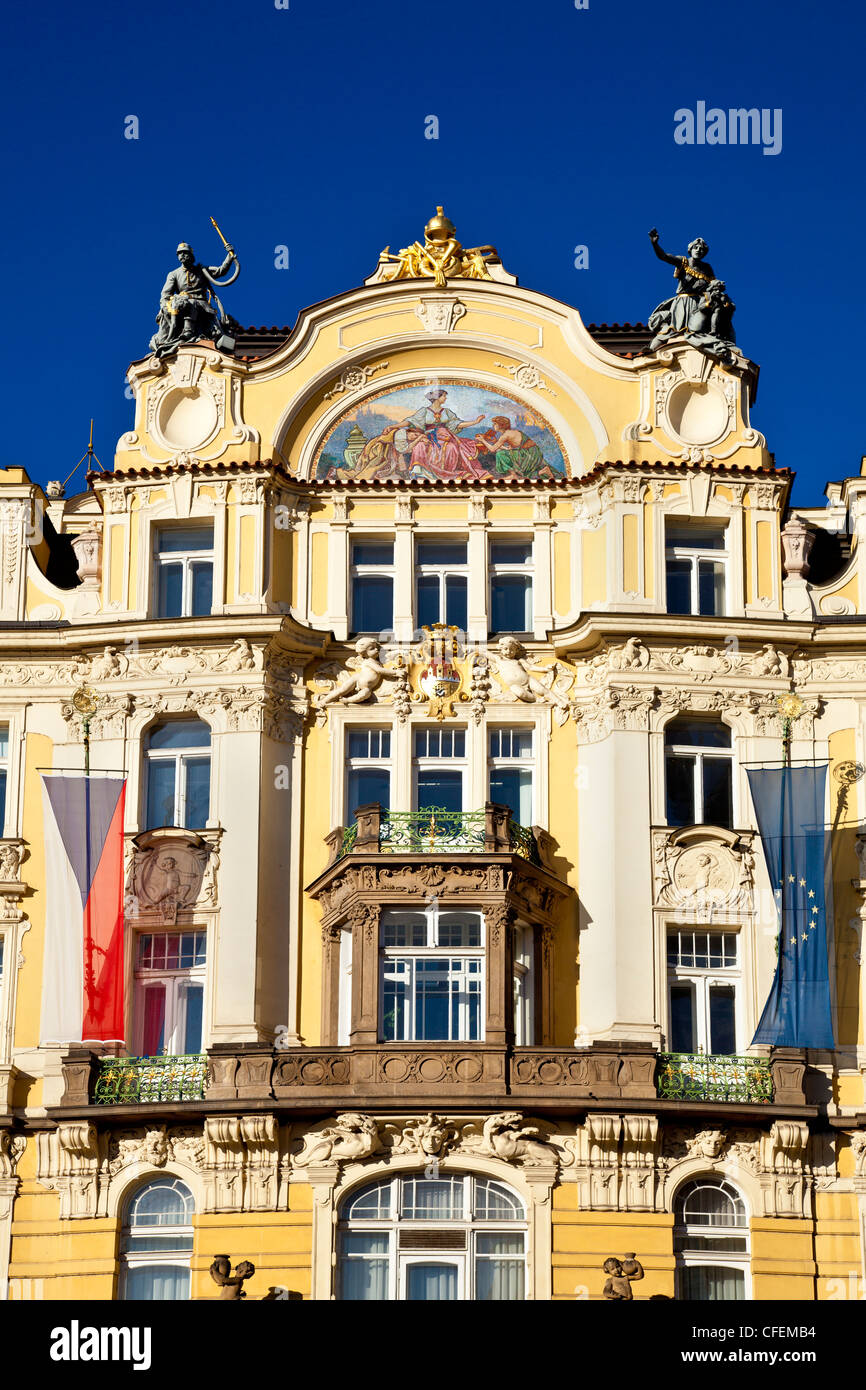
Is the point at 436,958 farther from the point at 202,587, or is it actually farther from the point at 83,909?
the point at 202,587

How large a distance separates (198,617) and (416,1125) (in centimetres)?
994

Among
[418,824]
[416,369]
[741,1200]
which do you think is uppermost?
[416,369]

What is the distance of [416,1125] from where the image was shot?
41.7m

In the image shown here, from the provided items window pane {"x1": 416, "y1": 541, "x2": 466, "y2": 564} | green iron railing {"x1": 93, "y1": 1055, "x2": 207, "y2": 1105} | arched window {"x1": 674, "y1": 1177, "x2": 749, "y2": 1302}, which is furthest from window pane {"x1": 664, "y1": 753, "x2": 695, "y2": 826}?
green iron railing {"x1": 93, "y1": 1055, "x2": 207, "y2": 1105}

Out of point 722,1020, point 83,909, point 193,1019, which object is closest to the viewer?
point 83,909

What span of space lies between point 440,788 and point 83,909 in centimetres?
665

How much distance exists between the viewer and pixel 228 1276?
40.2 metres

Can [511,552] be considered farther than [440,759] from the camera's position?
Yes

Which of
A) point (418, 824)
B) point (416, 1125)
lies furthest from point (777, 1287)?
point (418, 824)

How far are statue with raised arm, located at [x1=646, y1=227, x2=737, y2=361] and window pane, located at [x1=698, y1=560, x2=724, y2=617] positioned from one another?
4226 millimetres

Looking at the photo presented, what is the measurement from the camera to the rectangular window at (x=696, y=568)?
152 feet

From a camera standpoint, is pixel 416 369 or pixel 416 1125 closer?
pixel 416 1125

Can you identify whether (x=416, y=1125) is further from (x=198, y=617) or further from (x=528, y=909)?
(x=198, y=617)

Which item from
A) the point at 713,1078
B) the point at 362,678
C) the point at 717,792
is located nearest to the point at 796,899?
the point at 717,792
